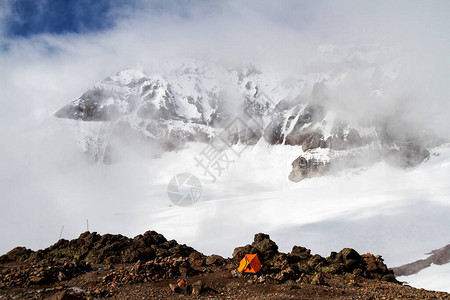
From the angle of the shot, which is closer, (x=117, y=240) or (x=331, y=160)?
(x=117, y=240)

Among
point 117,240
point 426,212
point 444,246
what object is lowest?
point 444,246

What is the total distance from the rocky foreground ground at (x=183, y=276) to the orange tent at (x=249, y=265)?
57 cm

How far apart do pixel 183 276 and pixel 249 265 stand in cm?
369

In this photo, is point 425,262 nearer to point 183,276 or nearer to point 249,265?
point 249,265

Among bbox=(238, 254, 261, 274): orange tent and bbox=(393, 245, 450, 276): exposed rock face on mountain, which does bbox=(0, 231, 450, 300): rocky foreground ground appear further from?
bbox=(393, 245, 450, 276): exposed rock face on mountain

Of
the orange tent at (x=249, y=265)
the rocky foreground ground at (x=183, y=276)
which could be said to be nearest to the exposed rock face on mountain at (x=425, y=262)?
the rocky foreground ground at (x=183, y=276)

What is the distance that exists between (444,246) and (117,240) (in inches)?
3775

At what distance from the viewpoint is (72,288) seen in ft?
44.9

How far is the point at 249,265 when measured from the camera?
16.4 meters

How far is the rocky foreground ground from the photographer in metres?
13.2

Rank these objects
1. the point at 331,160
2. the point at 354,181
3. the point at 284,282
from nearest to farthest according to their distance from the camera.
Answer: the point at 284,282 < the point at 354,181 < the point at 331,160

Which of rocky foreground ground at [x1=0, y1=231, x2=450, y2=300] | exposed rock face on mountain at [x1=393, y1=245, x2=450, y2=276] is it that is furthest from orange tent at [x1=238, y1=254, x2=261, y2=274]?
exposed rock face on mountain at [x1=393, y1=245, x2=450, y2=276]

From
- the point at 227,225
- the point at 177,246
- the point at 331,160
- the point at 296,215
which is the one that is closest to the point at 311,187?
the point at 331,160

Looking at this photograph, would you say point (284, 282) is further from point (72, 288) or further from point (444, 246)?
point (444, 246)
